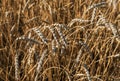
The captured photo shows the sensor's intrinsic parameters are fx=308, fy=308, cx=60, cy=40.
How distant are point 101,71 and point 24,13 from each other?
1.71ft

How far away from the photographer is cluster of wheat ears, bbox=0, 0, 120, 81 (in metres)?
1.23

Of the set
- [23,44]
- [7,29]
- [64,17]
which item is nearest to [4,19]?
[7,29]

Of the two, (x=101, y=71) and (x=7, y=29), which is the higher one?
(x=7, y=29)

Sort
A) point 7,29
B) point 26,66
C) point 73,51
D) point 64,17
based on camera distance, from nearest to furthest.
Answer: point 26,66, point 73,51, point 7,29, point 64,17

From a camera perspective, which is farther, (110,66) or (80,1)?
(80,1)

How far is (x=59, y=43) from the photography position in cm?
112

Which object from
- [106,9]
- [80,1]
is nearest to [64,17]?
[80,1]

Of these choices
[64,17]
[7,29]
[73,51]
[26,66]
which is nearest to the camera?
[26,66]

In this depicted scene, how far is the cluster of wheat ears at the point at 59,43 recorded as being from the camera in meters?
1.23

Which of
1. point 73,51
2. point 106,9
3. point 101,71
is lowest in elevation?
point 101,71

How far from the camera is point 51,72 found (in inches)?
53.1

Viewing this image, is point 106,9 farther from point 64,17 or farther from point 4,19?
point 4,19

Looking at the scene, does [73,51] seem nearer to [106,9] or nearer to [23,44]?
[23,44]

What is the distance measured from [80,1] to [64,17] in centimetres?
15
